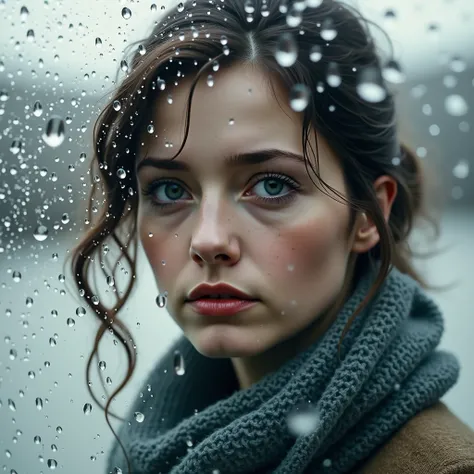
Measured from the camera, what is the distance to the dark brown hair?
0.64m

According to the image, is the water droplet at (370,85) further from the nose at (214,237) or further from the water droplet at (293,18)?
the nose at (214,237)

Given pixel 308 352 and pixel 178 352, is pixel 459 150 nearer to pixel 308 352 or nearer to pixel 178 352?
pixel 308 352

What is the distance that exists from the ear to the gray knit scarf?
5cm

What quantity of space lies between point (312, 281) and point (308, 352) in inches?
3.8

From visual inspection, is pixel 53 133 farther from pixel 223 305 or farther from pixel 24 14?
pixel 223 305

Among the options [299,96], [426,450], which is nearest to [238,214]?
[299,96]

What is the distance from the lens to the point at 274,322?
0.74 meters

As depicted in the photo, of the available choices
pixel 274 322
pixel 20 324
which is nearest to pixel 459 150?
pixel 274 322

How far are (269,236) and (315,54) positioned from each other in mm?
212

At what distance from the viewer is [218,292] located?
2.32 feet

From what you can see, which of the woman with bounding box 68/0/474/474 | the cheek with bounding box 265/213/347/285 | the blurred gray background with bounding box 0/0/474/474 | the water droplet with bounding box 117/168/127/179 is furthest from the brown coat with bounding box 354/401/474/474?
the water droplet with bounding box 117/168/127/179

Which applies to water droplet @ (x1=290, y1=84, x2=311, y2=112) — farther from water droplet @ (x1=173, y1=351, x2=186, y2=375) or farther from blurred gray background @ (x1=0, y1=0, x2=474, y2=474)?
water droplet @ (x1=173, y1=351, x2=186, y2=375)

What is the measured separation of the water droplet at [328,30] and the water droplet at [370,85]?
0.18ft

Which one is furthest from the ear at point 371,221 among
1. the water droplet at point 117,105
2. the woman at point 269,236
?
the water droplet at point 117,105
